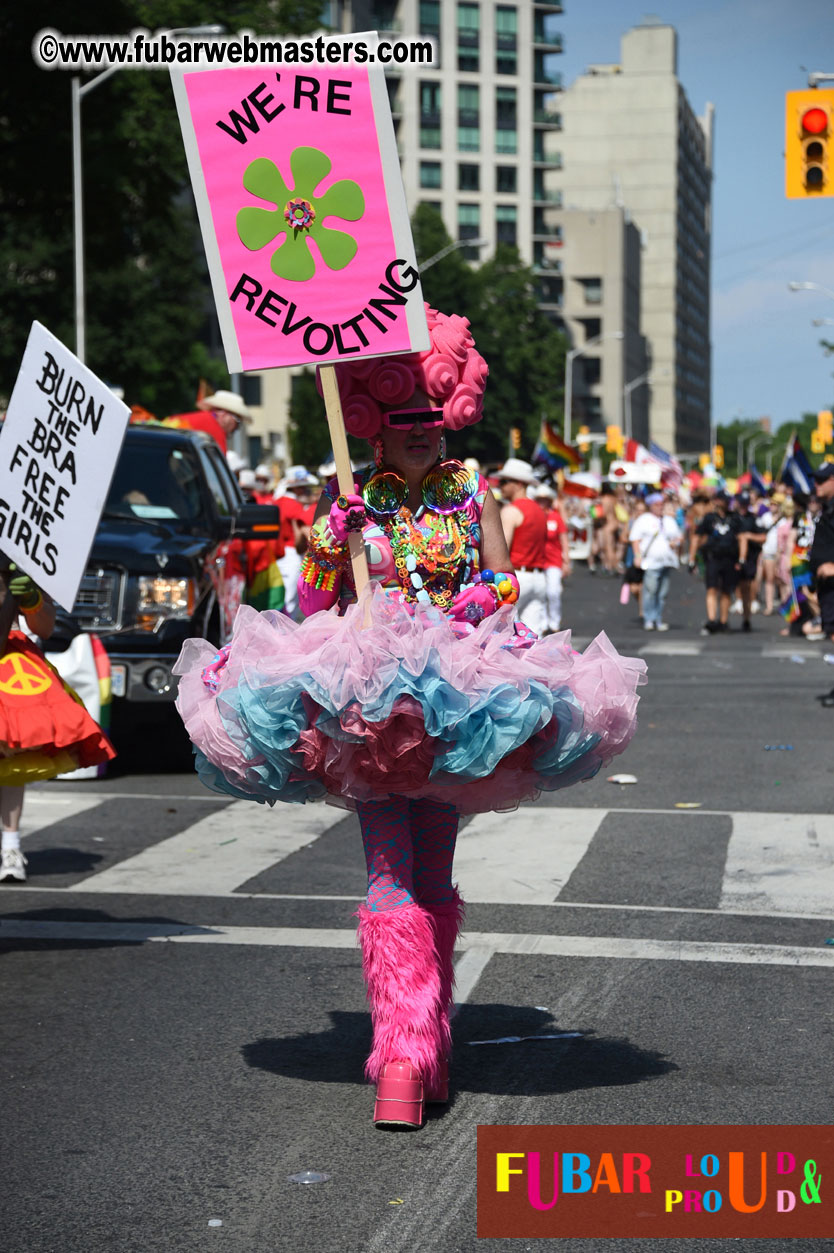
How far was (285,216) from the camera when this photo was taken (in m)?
5.07

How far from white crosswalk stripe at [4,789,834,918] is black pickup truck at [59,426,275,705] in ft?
3.62

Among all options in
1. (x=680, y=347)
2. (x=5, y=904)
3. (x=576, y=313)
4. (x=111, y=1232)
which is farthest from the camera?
(x=680, y=347)

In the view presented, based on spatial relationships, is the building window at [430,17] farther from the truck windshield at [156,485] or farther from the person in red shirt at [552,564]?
the truck windshield at [156,485]

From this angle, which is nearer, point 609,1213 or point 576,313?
point 609,1213

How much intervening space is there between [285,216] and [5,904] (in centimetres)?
389

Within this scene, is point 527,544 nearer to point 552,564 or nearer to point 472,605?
point 552,564

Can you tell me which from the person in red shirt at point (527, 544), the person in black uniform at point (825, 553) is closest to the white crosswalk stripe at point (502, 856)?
the person in black uniform at point (825, 553)

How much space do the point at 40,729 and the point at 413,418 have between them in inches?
110

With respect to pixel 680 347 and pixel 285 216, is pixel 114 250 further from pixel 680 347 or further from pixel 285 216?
pixel 680 347

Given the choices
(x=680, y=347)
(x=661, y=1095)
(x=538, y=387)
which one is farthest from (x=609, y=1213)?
(x=680, y=347)

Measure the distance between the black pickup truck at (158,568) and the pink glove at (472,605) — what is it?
638 cm

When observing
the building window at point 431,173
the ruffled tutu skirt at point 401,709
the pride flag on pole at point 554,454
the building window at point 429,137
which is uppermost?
the building window at point 429,137

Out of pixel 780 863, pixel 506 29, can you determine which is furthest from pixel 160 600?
pixel 506 29

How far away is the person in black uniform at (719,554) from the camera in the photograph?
24688 mm
